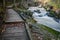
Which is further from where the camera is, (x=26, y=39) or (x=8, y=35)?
(x=8, y=35)

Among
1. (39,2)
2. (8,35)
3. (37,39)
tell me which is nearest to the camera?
(8,35)

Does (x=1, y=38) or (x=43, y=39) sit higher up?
(x=1, y=38)

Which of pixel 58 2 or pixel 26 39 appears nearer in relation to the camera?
pixel 26 39

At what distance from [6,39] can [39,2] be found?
4122cm

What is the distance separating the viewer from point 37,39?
9461 millimetres

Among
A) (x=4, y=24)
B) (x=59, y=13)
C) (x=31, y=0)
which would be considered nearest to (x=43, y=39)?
(x=4, y=24)

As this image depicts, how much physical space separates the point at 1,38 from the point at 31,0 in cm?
3608

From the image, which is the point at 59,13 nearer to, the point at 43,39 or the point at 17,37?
the point at 43,39

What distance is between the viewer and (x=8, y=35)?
8.57m

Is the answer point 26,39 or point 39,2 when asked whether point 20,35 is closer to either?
point 26,39

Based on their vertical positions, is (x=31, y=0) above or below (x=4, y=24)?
below

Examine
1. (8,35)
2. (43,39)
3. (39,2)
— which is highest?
(8,35)

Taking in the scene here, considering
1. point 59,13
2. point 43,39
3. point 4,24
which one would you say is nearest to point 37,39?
point 43,39

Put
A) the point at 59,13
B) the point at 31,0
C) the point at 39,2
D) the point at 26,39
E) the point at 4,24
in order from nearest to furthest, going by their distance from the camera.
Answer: the point at 26,39
the point at 4,24
the point at 59,13
the point at 31,0
the point at 39,2
